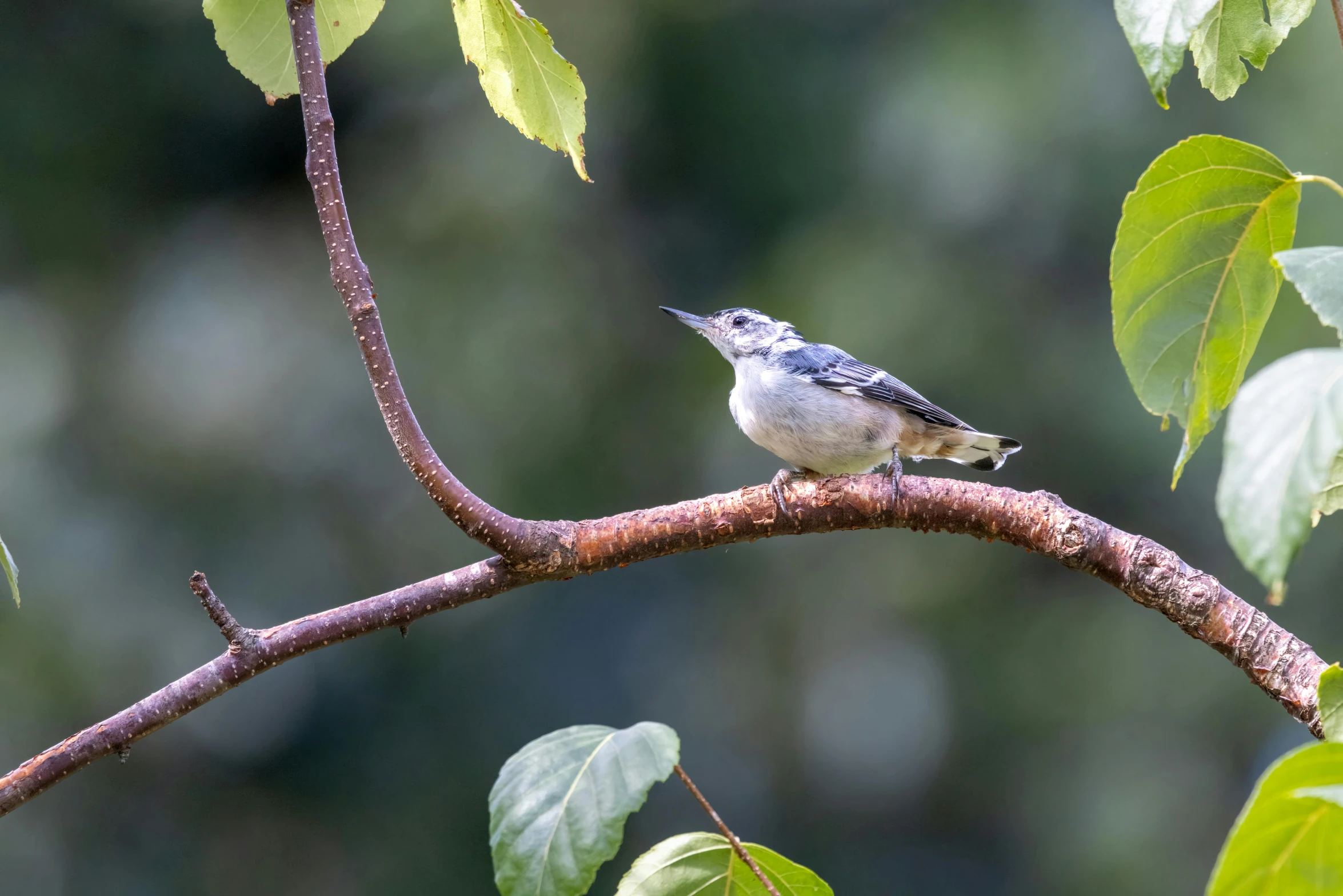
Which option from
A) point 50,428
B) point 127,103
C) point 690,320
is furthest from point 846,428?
point 127,103

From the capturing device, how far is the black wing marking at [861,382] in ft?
9.82

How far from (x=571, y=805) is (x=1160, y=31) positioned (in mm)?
987

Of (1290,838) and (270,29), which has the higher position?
(270,29)

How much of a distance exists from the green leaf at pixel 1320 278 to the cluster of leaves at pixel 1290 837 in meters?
0.38

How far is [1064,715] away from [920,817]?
1.16m

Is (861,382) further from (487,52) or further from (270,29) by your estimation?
(270,29)

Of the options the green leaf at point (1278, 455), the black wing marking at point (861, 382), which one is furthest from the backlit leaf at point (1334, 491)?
the black wing marking at point (861, 382)

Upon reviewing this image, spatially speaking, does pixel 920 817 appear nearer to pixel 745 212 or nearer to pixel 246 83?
pixel 745 212

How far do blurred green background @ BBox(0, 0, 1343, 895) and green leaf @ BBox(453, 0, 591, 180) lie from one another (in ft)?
14.8

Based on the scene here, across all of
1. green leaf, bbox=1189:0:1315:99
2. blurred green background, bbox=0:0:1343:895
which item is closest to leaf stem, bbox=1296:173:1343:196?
green leaf, bbox=1189:0:1315:99

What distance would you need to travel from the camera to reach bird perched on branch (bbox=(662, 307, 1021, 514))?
9.32ft

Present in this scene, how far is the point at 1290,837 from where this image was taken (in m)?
0.79

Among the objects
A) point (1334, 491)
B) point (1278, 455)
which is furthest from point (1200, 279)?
point (1278, 455)

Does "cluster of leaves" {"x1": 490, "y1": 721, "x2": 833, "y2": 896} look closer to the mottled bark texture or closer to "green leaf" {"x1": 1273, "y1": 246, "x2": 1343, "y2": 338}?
the mottled bark texture
